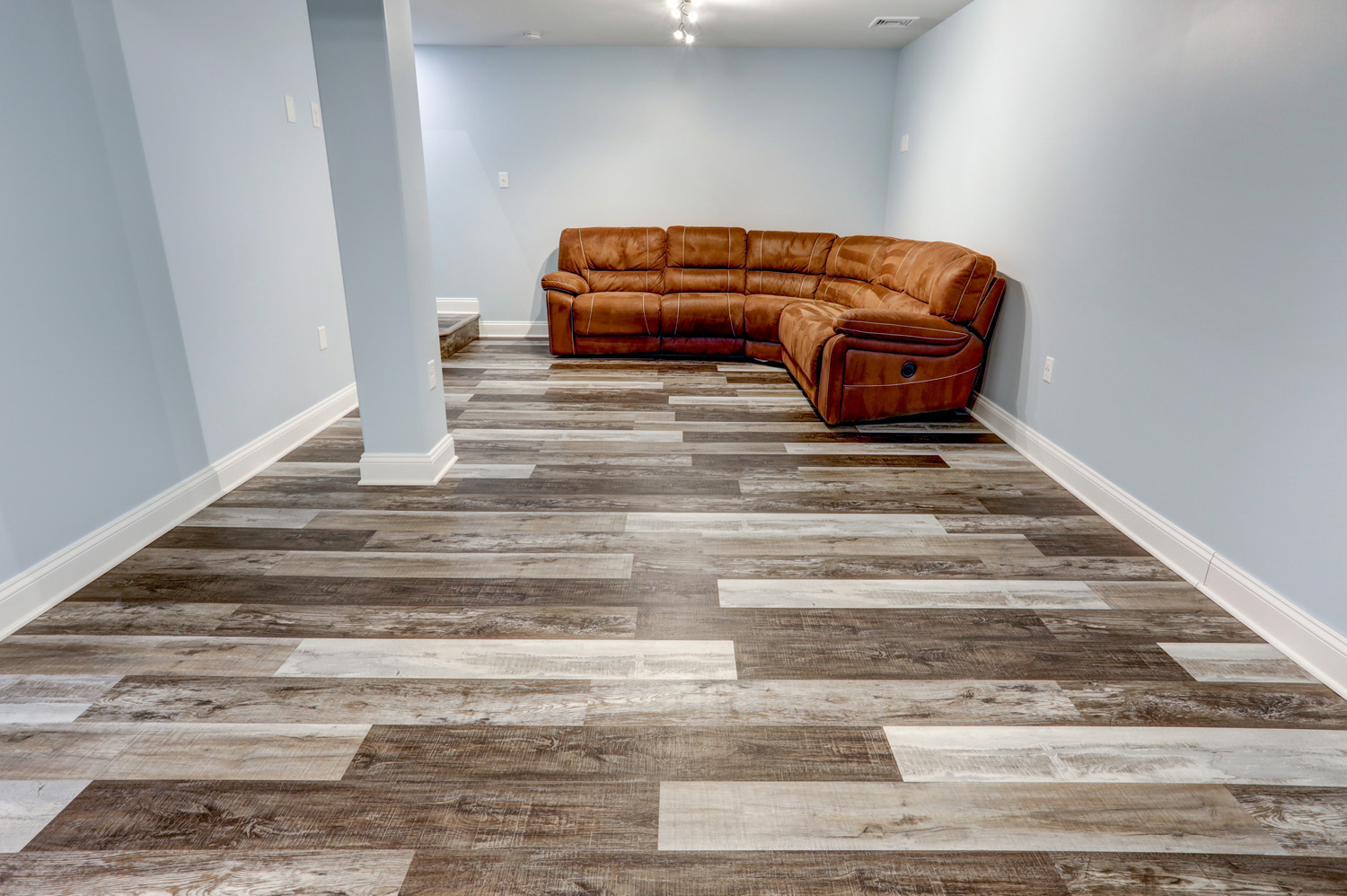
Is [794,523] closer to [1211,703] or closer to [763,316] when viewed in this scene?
[1211,703]

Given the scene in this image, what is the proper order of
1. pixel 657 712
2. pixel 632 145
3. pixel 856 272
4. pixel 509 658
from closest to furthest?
1. pixel 657 712
2. pixel 509 658
3. pixel 856 272
4. pixel 632 145

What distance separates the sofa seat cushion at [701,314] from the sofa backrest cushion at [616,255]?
20.6 inches

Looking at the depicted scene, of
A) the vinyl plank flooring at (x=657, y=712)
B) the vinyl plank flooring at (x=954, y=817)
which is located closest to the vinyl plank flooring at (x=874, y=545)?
the vinyl plank flooring at (x=657, y=712)

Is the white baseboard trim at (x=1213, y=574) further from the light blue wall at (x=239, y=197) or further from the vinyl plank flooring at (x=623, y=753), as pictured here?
the light blue wall at (x=239, y=197)

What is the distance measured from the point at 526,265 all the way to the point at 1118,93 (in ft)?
15.2

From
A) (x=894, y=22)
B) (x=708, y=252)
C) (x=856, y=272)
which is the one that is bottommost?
(x=856, y=272)

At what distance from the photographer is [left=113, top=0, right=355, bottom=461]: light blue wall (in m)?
2.60

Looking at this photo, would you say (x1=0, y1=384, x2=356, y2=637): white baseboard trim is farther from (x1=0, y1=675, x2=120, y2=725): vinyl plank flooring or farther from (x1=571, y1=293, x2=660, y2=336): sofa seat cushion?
(x1=571, y1=293, x2=660, y2=336): sofa seat cushion

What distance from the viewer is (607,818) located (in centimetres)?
139

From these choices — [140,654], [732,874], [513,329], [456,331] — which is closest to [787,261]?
Answer: [513,329]

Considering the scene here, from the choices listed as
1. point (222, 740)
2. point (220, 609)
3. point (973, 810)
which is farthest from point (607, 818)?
point (220, 609)

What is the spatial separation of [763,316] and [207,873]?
469 centimetres

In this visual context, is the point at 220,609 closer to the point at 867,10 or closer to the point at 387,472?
the point at 387,472

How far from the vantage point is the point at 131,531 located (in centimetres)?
240
